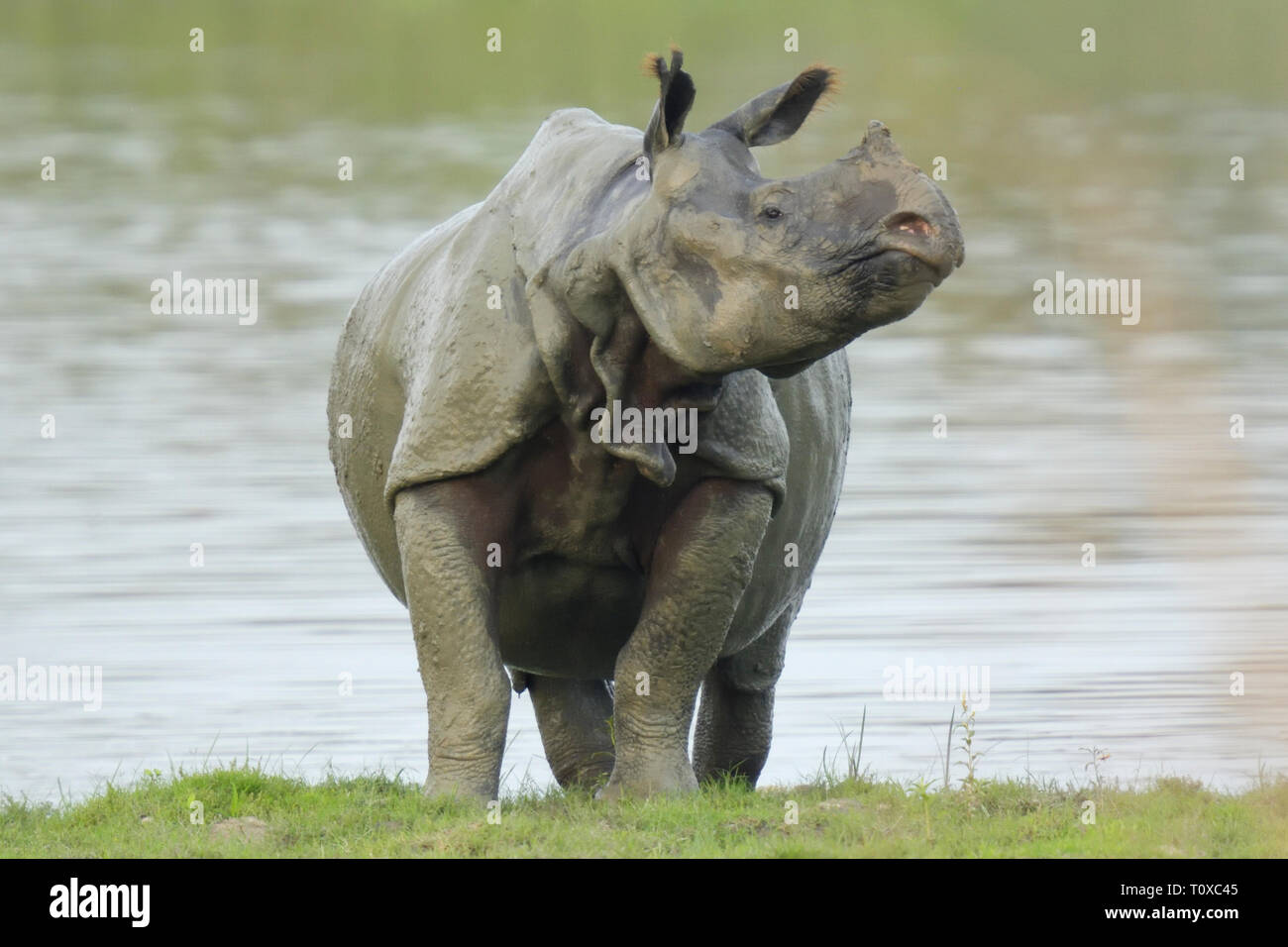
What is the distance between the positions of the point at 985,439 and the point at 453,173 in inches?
330

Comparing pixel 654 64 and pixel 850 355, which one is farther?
pixel 850 355

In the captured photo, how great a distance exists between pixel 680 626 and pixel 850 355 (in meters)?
10.1

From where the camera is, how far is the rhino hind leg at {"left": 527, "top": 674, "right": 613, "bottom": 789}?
10.6 meters

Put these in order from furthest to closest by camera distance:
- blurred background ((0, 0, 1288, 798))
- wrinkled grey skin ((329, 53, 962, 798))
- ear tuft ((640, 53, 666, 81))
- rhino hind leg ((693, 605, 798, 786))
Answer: blurred background ((0, 0, 1288, 798)) < rhino hind leg ((693, 605, 798, 786)) < ear tuft ((640, 53, 666, 81)) < wrinkled grey skin ((329, 53, 962, 798))

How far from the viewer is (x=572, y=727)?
34.8 feet

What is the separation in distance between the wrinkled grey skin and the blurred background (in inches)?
57.2

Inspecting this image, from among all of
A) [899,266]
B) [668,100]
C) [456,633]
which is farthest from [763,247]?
[456,633]

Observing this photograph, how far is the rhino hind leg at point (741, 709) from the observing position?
10.8 metres

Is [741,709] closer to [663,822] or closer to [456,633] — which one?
[456,633]

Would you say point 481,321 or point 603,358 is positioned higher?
point 481,321

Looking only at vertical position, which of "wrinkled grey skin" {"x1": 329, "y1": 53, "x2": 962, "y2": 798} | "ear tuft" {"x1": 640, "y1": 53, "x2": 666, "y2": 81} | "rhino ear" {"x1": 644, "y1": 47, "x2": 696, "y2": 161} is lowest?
"wrinkled grey skin" {"x1": 329, "y1": 53, "x2": 962, "y2": 798}

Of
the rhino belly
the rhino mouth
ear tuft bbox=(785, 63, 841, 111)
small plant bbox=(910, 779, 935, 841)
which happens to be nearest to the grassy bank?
small plant bbox=(910, 779, 935, 841)

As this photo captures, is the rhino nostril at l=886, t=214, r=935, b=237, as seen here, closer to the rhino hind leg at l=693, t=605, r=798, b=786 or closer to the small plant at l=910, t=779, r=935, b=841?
the small plant at l=910, t=779, r=935, b=841
